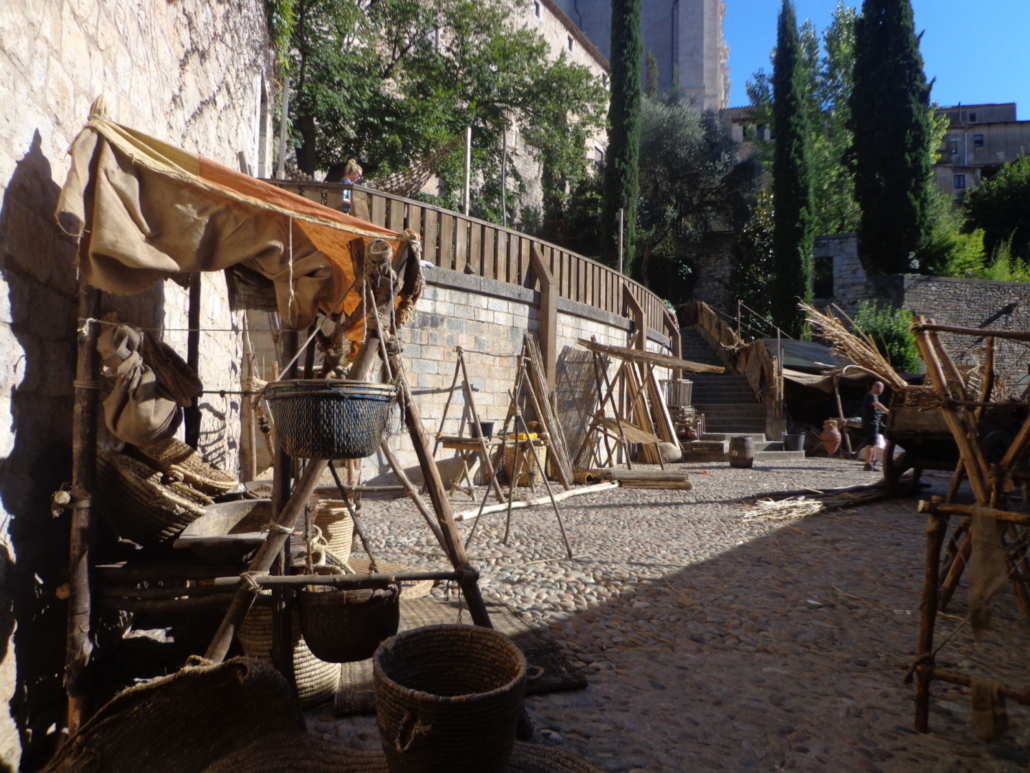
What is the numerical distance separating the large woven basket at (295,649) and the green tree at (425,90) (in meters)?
14.7

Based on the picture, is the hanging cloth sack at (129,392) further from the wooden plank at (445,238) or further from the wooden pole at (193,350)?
the wooden plank at (445,238)

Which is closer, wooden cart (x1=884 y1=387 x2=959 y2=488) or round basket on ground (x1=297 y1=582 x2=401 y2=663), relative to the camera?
round basket on ground (x1=297 y1=582 x2=401 y2=663)

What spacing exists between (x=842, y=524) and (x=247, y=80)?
8004 mm

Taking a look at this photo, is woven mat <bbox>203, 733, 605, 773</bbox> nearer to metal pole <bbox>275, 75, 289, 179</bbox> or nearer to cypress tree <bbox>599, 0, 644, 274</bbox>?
metal pole <bbox>275, 75, 289, 179</bbox>

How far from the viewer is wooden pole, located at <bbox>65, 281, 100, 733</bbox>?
98.6 inches

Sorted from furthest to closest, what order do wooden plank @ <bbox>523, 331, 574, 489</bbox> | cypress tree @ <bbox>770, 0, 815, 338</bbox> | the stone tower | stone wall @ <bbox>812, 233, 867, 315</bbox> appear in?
the stone tower, stone wall @ <bbox>812, 233, 867, 315</bbox>, cypress tree @ <bbox>770, 0, 815, 338</bbox>, wooden plank @ <bbox>523, 331, 574, 489</bbox>

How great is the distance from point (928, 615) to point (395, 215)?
7.38m

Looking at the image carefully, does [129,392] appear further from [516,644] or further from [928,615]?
[928,615]

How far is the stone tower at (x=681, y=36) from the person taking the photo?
41688mm

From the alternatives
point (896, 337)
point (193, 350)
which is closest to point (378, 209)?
point (193, 350)

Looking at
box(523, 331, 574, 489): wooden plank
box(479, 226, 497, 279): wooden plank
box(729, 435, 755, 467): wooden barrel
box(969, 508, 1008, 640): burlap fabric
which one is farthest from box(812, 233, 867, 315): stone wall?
box(969, 508, 1008, 640): burlap fabric

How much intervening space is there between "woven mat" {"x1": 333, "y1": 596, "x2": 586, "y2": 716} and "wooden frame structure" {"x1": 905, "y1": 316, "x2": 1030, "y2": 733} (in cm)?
148

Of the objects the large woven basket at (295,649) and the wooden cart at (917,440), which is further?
the wooden cart at (917,440)

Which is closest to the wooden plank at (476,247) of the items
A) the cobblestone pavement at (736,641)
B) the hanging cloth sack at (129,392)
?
the cobblestone pavement at (736,641)
